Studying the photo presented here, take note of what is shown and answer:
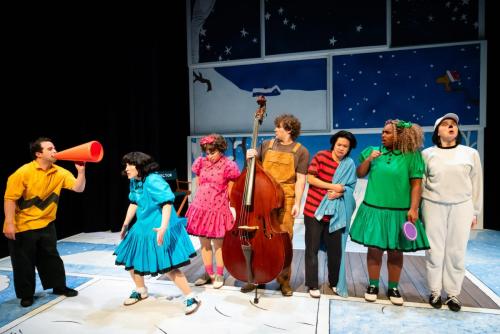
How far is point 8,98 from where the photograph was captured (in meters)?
3.48

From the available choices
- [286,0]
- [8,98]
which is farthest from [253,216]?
[286,0]

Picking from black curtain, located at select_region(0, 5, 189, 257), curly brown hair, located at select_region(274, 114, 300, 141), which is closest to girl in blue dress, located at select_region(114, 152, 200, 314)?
curly brown hair, located at select_region(274, 114, 300, 141)

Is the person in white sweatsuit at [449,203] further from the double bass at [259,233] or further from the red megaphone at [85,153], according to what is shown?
the red megaphone at [85,153]

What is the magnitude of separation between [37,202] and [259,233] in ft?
5.50

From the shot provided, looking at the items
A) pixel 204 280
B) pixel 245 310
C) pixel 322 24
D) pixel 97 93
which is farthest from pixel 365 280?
pixel 97 93

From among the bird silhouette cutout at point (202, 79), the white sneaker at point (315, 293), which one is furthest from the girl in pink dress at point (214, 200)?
the bird silhouette cutout at point (202, 79)

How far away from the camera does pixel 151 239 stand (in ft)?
7.42

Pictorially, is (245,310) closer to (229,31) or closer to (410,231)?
(410,231)

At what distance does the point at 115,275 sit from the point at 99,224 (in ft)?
6.62

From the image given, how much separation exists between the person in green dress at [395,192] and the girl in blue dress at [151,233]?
4.26 feet

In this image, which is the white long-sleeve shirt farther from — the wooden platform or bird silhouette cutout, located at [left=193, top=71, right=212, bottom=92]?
bird silhouette cutout, located at [left=193, top=71, right=212, bottom=92]

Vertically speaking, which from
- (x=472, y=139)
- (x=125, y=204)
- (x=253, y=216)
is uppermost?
(x=472, y=139)

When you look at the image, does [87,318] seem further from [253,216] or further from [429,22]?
[429,22]

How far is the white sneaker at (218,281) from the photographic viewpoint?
109 inches
